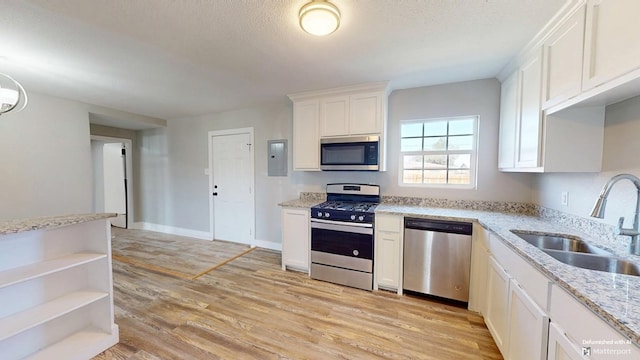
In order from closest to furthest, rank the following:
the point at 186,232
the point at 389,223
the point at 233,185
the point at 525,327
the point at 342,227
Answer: the point at 525,327
the point at 389,223
the point at 342,227
the point at 233,185
the point at 186,232

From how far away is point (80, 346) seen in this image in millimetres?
1707

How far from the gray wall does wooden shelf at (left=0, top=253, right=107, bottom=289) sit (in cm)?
241

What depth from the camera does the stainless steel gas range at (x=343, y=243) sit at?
2656mm

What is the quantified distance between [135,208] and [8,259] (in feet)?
14.2

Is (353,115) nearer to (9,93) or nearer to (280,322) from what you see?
(280,322)

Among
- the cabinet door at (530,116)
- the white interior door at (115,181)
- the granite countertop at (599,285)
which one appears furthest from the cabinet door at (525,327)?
the white interior door at (115,181)

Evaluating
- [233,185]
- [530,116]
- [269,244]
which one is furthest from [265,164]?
[530,116]

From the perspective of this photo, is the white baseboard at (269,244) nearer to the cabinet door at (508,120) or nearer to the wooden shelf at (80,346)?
the wooden shelf at (80,346)

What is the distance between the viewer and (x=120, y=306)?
7.60ft

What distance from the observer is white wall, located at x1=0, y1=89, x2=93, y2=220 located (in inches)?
120

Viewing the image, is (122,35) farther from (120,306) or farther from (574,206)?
(574,206)

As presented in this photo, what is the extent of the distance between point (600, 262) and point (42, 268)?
3443 mm

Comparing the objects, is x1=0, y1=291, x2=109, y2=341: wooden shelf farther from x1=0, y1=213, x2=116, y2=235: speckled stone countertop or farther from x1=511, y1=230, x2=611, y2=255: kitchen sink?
x1=511, y1=230, x2=611, y2=255: kitchen sink

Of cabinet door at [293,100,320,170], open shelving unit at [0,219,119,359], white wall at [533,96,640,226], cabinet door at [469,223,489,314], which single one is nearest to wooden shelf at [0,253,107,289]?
open shelving unit at [0,219,119,359]
